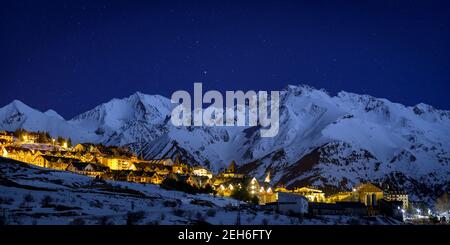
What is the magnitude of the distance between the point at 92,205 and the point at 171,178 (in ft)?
163

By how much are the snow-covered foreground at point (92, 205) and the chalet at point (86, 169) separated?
1534cm

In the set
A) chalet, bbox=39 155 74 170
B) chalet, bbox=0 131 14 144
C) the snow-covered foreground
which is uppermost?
chalet, bbox=0 131 14 144

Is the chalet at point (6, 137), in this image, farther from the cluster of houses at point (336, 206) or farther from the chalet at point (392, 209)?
the chalet at point (392, 209)

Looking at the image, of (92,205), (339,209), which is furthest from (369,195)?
(92,205)

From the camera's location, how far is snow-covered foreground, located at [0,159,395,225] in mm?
51438

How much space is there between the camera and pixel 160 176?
127500 millimetres

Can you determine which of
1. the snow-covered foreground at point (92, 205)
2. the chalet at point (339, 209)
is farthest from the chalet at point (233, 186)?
the snow-covered foreground at point (92, 205)

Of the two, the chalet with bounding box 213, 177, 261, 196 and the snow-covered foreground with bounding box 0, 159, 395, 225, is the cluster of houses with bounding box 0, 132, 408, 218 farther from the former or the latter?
the snow-covered foreground with bounding box 0, 159, 395, 225

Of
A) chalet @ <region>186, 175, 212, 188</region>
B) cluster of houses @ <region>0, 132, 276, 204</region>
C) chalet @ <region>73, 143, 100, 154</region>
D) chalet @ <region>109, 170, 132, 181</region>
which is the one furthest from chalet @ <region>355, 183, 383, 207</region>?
chalet @ <region>73, 143, 100, 154</region>

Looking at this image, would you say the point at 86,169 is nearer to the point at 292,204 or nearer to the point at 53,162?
the point at 53,162
